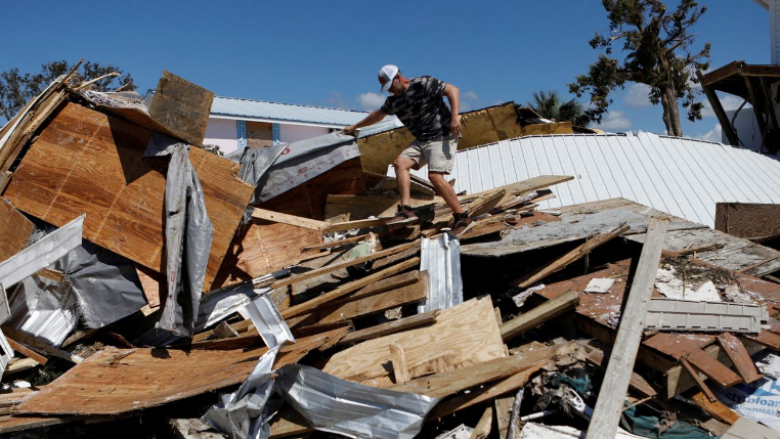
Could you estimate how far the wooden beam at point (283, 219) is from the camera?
571 cm

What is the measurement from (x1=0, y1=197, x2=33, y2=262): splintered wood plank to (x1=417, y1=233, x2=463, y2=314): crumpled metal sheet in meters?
3.45

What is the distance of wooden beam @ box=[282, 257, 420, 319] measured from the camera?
4855 mm

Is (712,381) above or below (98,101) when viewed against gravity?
below

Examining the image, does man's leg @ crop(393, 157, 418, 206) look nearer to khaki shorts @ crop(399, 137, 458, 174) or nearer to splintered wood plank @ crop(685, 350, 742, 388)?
khaki shorts @ crop(399, 137, 458, 174)

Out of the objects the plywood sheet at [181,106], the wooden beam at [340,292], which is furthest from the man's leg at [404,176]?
the plywood sheet at [181,106]

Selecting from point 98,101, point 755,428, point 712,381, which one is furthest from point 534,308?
point 98,101

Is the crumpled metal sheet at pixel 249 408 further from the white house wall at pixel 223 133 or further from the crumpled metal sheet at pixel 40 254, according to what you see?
the white house wall at pixel 223 133

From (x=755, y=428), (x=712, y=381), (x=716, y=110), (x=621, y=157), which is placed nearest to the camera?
(x=755, y=428)

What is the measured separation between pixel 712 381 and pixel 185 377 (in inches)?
152

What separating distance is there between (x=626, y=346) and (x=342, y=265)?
2401mm

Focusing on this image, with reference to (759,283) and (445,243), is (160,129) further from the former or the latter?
(759,283)

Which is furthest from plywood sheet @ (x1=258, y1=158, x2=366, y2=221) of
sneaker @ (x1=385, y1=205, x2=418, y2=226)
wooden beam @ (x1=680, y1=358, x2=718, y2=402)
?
wooden beam @ (x1=680, y1=358, x2=718, y2=402)

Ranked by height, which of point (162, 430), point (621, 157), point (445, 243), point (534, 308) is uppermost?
point (621, 157)

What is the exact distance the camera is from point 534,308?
4.69 metres
